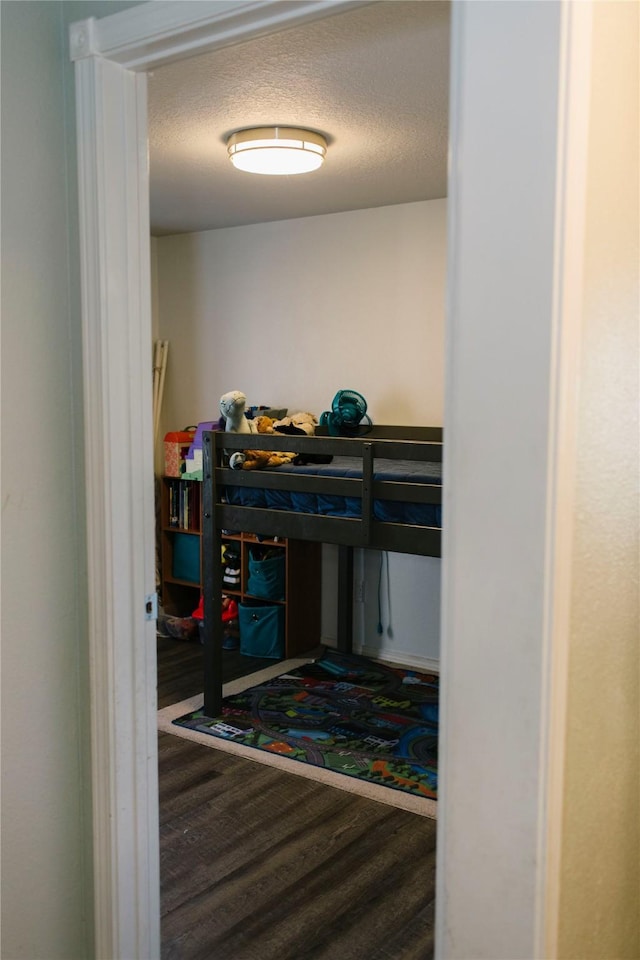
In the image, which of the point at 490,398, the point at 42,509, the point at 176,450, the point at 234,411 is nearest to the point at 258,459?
the point at 234,411

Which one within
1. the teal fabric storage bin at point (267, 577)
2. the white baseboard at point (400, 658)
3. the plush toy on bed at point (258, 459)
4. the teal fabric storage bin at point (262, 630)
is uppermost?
the plush toy on bed at point (258, 459)

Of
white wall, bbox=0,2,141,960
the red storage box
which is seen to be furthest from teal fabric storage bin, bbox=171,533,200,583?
white wall, bbox=0,2,141,960

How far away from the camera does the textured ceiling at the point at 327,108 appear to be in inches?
86.7

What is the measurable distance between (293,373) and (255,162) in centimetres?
175


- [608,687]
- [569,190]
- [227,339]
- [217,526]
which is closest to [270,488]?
[217,526]

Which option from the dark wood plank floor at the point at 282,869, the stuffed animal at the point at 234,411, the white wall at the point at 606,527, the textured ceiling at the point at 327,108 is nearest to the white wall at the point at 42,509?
the textured ceiling at the point at 327,108

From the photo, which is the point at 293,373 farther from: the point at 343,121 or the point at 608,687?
the point at 608,687

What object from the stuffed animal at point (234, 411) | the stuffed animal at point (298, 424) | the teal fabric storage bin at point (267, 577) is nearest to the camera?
the stuffed animal at point (234, 411)

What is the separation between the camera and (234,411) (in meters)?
3.89

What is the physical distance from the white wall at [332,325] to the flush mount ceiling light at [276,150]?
1.12 metres

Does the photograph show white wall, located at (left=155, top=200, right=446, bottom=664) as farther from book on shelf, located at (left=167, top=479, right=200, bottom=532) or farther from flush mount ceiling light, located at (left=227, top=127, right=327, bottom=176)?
flush mount ceiling light, located at (left=227, top=127, right=327, bottom=176)

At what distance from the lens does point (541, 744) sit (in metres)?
1.19

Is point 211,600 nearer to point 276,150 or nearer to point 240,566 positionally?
point 240,566

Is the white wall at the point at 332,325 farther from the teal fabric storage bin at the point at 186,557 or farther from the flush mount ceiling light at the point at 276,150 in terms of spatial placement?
the flush mount ceiling light at the point at 276,150
